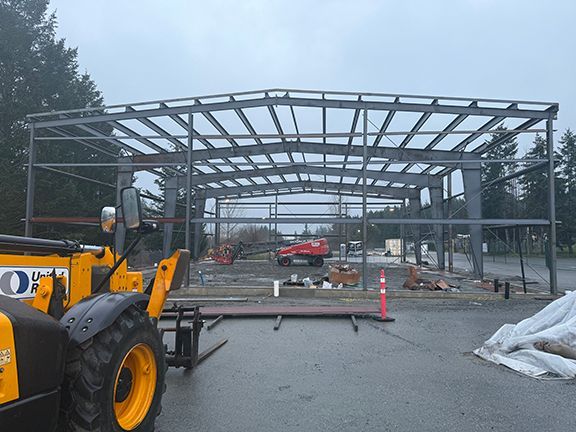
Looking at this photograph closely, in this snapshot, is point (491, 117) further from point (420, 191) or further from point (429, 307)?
point (420, 191)

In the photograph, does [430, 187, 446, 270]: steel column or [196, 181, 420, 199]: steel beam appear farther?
[196, 181, 420, 199]: steel beam

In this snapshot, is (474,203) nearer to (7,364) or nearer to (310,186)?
(310,186)

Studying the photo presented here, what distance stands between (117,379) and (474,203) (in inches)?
777

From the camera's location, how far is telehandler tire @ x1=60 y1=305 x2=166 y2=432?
→ 2.88m

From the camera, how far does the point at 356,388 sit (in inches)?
208

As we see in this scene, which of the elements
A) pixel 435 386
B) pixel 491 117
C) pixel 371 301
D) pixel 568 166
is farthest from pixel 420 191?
pixel 568 166

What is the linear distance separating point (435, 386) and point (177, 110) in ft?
42.3

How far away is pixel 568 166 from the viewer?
164 ft

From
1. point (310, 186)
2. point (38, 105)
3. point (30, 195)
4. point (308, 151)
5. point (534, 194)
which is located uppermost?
point (38, 105)

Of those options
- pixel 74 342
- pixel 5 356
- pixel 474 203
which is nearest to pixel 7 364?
pixel 5 356

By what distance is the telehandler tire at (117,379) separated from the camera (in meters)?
2.88

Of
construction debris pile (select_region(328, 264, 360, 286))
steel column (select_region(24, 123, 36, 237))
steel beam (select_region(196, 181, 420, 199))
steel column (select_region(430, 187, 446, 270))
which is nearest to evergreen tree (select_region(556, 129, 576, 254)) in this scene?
steel beam (select_region(196, 181, 420, 199))

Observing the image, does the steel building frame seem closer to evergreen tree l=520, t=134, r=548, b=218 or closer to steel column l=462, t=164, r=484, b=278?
steel column l=462, t=164, r=484, b=278

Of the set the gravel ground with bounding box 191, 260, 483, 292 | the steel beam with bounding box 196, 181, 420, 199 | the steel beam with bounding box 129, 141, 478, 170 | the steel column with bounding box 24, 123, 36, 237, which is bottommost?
the gravel ground with bounding box 191, 260, 483, 292
